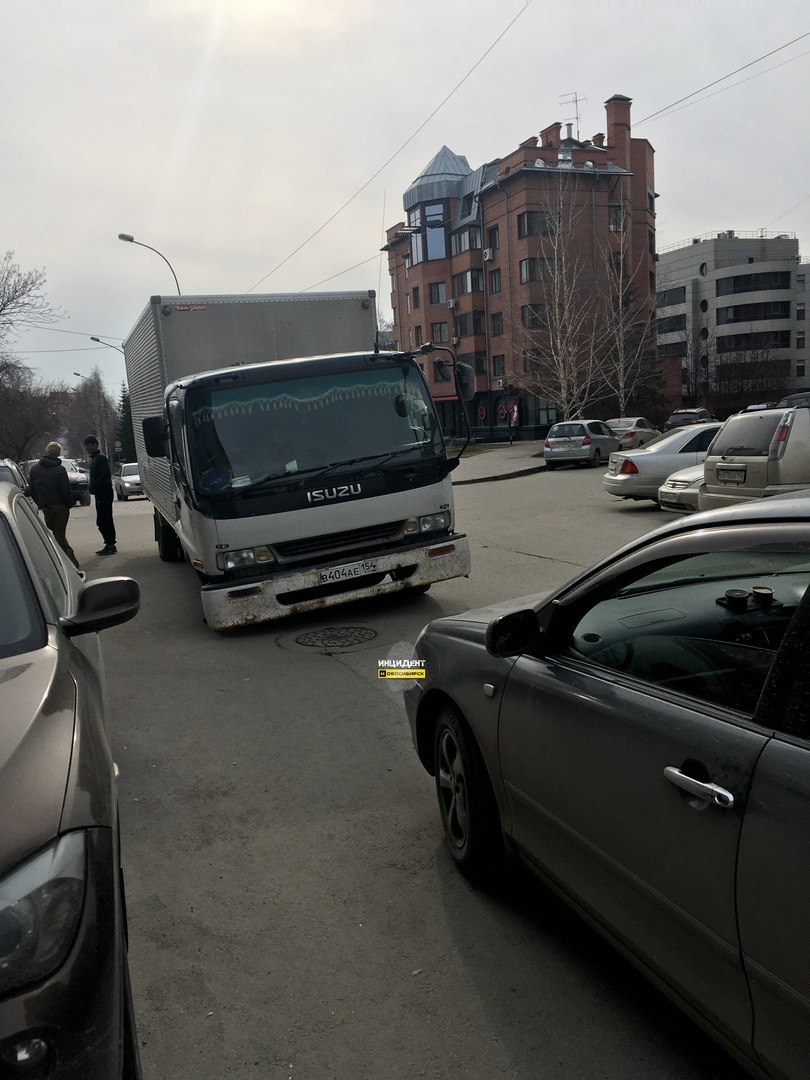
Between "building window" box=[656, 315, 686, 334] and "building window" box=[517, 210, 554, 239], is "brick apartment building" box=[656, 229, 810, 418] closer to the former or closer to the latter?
"building window" box=[656, 315, 686, 334]

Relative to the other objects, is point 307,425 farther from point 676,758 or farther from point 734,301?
point 734,301

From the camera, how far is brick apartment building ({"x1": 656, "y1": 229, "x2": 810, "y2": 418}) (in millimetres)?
88938

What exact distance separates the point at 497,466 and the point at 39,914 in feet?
104

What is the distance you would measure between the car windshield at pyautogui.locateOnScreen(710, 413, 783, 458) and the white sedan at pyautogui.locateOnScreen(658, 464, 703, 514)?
1687 mm

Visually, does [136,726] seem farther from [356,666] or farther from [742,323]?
[742,323]

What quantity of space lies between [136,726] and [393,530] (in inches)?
122

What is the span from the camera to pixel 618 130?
5556 centimetres

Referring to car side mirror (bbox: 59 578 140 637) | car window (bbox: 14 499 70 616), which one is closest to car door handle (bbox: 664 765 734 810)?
car side mirror (bbox: 59 578 140 637)

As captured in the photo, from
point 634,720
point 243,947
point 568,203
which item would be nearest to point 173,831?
point 243,947

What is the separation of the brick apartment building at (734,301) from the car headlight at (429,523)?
75858 mm

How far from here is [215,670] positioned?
277 inches

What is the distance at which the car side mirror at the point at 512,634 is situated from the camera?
2.86 m

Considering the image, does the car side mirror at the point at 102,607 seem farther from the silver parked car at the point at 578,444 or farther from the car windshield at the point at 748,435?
the silver parked car at the point at 578,444

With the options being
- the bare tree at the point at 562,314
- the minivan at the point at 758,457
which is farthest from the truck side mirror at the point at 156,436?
the bare tree at the point at 562,314
